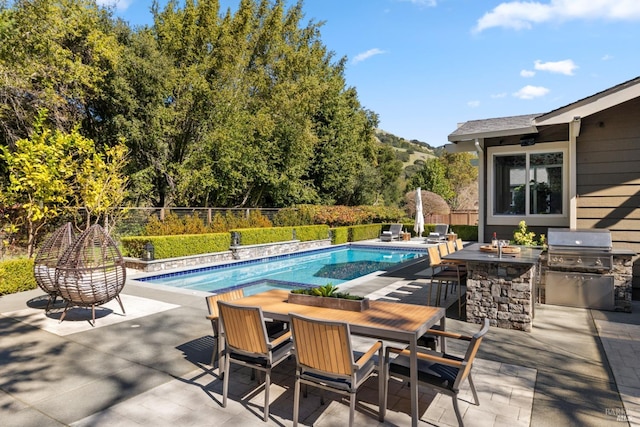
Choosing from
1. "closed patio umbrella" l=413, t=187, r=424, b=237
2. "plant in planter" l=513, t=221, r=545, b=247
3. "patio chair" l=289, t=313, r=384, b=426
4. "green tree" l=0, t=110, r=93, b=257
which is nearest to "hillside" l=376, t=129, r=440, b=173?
"closed patio umbrella" l=413, t=187, r=424, b=237

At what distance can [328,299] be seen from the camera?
11.7 feet

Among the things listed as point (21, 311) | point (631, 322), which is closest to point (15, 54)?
point (21, 311)

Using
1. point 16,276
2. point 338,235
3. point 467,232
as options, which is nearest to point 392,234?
point 338,235

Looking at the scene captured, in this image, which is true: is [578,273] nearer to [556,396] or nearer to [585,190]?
[585,190]

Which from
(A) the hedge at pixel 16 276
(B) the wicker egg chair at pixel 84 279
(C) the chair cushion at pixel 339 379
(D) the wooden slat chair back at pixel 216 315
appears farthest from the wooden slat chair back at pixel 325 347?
(A) the hedge at pixel 16 276

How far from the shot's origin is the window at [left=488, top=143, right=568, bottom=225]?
7.82m

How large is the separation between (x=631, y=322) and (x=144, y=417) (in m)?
6.34

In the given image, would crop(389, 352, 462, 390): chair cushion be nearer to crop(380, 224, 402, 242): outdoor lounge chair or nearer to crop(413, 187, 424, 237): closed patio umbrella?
crop(413, 187, 424, 237): closed patio umbrella

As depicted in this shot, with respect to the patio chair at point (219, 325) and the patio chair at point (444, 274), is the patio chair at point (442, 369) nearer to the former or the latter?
the patio chair at point (219, 325)

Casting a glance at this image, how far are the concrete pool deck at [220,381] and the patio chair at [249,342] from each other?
35 centimetres

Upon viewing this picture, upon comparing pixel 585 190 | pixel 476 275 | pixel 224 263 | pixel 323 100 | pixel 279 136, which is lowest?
pixel 224 263

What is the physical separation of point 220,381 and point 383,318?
171 cm

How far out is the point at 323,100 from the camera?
22.0 m

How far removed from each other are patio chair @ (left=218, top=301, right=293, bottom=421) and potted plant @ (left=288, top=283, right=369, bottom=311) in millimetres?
481
